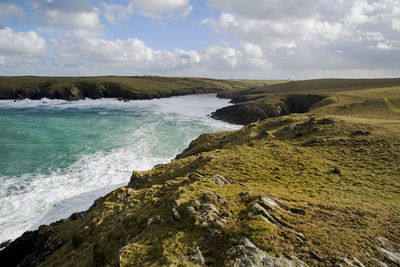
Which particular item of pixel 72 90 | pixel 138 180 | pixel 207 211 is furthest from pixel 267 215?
pixel 72 90

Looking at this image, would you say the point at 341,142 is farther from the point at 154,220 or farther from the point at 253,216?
the point at 154,220

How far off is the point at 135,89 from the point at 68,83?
135 feet

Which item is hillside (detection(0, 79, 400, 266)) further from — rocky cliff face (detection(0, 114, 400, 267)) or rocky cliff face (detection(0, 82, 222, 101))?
rocky cliff face (detection(0, 82, 222, 101))

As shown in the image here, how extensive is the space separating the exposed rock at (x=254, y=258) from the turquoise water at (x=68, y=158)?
67.7 ft

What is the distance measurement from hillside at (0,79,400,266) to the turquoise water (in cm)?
635

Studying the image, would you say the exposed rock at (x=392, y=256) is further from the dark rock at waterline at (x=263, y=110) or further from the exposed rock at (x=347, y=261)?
the dark rock at waterline at (x=263, y=110)

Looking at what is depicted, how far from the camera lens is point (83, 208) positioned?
71.8 ft

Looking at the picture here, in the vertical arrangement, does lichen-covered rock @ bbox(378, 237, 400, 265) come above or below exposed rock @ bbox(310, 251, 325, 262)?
below

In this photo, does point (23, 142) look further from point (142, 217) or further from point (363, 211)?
point (363, 211)

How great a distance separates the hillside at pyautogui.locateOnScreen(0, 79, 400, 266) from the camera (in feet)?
24.7

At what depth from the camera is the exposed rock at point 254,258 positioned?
269 inches

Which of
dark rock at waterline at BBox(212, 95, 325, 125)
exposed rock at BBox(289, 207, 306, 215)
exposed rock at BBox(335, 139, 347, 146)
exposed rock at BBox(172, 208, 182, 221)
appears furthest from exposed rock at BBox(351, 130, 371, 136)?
dark rock at waterline at BBox(212, 95, 325, 125)

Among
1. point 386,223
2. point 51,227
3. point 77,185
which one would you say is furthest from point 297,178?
point 77,185

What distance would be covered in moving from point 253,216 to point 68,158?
3591 cm
